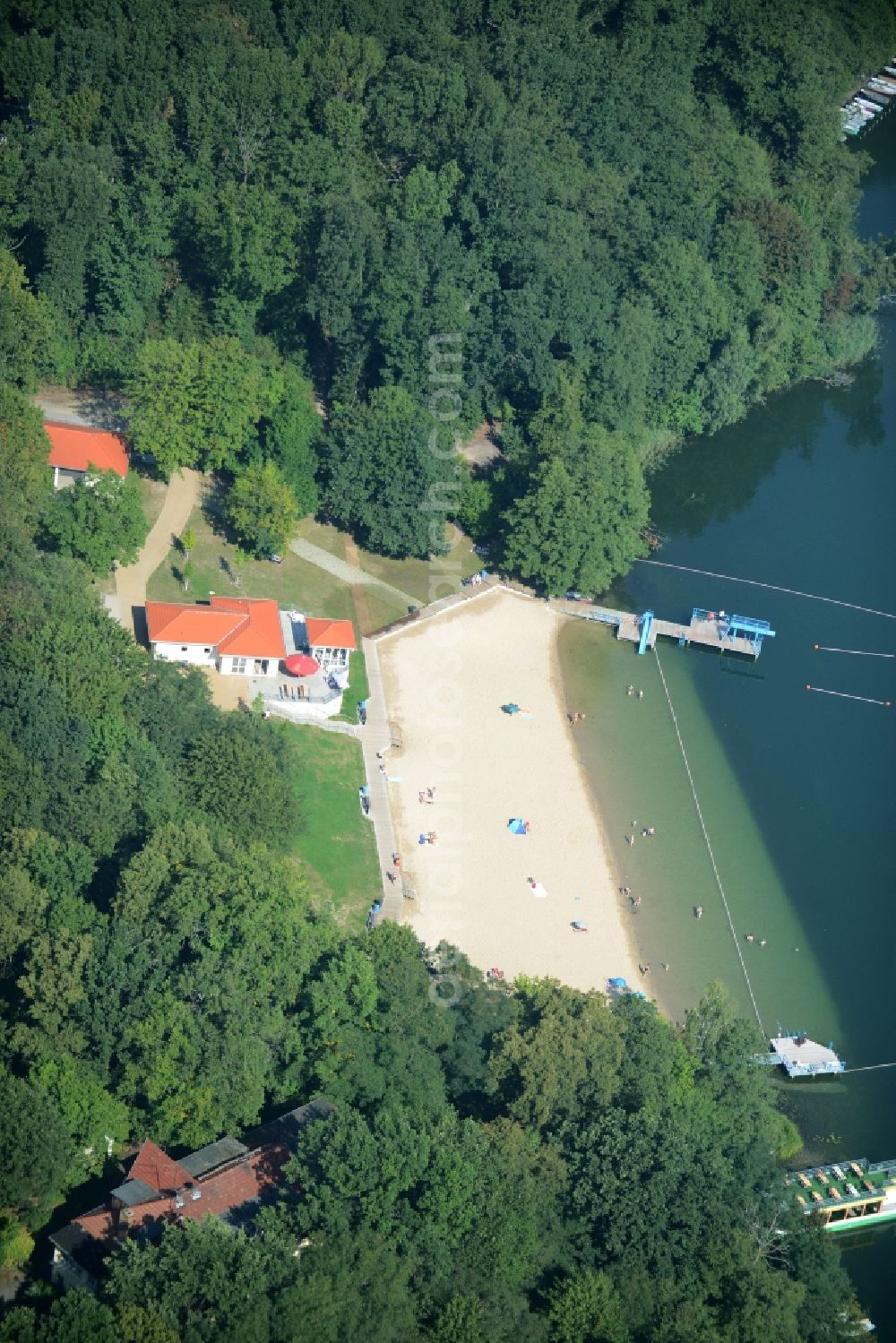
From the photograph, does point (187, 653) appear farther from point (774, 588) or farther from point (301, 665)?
point (774, 588)

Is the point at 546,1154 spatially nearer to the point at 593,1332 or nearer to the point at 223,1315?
the point at 593,1332

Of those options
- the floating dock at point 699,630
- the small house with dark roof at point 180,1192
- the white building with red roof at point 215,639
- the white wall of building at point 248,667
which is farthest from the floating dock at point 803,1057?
the white building with red roof at point 215,639

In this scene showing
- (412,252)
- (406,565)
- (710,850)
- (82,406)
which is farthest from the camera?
(412,252)

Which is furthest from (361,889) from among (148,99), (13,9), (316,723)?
(13,9)

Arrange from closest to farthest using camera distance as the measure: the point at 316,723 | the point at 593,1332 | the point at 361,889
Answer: the point at 593,1332 < the point at 361,889 < the point at 316,723

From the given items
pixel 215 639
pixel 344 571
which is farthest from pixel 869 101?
pixel 215 639

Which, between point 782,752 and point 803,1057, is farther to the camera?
point 782,752
